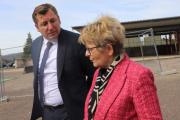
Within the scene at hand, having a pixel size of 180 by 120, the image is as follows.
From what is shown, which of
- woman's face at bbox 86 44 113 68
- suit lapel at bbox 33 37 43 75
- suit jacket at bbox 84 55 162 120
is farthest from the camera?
suit lapel at bbox 33 37 43 75

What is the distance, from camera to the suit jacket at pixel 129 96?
2.61 meters

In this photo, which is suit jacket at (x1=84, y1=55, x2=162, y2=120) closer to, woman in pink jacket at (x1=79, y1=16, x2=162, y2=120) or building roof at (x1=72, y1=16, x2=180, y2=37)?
woman in pink jacket at (x1=79, y1=16, x2=162, y2=120)

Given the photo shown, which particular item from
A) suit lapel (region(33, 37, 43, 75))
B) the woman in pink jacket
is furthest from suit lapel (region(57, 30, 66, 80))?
the woman in pink jacket

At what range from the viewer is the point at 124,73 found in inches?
109

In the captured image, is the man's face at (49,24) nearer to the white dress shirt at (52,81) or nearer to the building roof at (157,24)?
the white dress shirt at (52,81)

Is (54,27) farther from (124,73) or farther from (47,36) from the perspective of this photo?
(124,73)

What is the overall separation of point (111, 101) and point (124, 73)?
7.9 inches

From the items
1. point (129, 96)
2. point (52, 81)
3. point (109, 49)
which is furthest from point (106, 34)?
point (52, 81)

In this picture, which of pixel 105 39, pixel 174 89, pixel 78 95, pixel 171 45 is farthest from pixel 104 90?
pixel 171 45

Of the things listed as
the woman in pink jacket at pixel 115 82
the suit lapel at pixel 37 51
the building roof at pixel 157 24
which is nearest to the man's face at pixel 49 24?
the suit lapel at pixel 37 51

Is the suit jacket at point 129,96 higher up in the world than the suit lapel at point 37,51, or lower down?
lower down

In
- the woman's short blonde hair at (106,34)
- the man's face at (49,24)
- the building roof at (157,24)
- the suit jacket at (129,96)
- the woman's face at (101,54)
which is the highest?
the building roof at (157,24)

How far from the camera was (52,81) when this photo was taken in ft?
13.3

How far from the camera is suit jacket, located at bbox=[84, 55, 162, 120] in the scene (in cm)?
261
